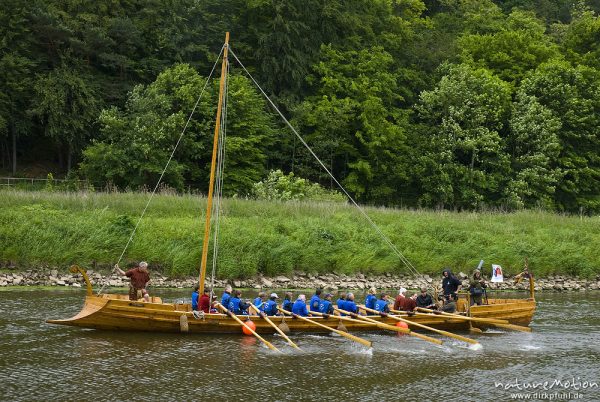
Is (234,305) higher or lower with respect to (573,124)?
lower

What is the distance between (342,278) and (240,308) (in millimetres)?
15254

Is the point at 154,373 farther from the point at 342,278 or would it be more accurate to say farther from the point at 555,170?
the point at 555,170

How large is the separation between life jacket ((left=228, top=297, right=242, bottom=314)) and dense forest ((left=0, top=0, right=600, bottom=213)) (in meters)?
29.6

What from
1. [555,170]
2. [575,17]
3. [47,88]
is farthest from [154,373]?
[575,17]

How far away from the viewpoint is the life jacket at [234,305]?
100 ft

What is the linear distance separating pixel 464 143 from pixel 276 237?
27759 millimetres

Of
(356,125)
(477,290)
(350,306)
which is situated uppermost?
(356,125)

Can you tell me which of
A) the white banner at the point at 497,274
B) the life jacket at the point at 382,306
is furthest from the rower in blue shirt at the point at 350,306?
the white banner at the point at 497,274

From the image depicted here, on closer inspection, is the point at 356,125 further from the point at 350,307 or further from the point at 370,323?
the point at 370,323

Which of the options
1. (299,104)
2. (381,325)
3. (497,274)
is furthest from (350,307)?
(299,104)

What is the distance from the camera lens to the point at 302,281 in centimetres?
4444

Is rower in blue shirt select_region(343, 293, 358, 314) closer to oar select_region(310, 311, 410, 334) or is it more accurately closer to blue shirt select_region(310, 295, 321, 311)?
oar select_region(310, 311, 410, 334)

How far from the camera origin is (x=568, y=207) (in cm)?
7481

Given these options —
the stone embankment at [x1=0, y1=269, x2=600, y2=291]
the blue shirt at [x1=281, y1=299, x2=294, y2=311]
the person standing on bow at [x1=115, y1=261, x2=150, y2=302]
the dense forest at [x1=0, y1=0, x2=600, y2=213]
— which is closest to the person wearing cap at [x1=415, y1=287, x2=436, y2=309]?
the blue shirt at [x1=281, y1=299, x2=294, y2=311]
